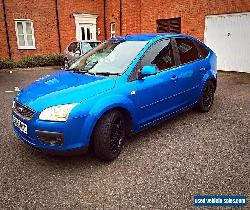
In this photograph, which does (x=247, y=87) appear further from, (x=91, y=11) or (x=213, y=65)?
(x=91, y=11)

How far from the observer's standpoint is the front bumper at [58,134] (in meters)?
3.23

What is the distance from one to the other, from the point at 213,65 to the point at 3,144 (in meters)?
4.57

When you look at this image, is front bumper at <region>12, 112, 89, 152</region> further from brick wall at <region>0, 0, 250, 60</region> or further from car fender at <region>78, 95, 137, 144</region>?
brick wall at <region>0, 0, 250, 60</region>

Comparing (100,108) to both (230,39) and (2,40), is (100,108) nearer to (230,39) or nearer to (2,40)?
(230,39)

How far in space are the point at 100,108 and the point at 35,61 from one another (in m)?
14.7

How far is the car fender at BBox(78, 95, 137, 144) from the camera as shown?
11.0ft

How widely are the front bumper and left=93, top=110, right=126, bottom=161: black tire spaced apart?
0.19m

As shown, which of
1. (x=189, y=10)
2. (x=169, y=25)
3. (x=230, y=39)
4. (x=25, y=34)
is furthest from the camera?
(x=25, y=34)

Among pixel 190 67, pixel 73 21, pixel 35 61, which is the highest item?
pixel 73 21

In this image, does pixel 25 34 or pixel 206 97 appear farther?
pixel 25 34

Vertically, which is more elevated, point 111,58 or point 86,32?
point 86,32

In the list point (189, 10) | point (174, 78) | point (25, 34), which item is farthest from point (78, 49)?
point (174, 78)

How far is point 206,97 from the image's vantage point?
5.78 metres

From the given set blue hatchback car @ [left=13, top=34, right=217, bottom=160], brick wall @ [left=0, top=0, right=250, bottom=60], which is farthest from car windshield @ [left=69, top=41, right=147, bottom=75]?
→ brick wall @ [left=0, top=0, right=250, bottom=60]
